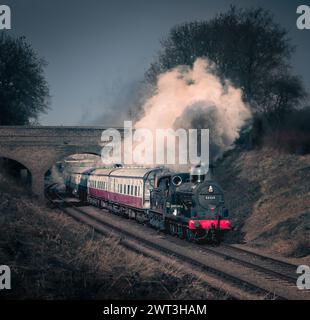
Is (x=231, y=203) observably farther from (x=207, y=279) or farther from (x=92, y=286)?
(x=92, y=286)

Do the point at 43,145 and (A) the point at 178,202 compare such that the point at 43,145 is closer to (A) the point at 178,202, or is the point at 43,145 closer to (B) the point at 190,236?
(A) the point at 178,202

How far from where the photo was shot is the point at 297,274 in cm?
1588

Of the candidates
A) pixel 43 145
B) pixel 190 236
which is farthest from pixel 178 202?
pixel 43 145

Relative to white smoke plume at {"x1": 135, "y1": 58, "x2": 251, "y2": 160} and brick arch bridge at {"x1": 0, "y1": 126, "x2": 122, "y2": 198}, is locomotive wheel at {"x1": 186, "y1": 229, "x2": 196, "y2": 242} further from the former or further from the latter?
brick arch bridge at {"x1": 0, "y1": 126, "x2": 122, "y2": 198}

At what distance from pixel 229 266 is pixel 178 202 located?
18.7 feet

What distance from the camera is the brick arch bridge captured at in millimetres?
42125

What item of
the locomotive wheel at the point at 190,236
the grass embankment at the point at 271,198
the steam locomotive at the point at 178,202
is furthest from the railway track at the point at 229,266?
the grass embankment at the point at 271,198

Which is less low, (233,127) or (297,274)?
(233,127)

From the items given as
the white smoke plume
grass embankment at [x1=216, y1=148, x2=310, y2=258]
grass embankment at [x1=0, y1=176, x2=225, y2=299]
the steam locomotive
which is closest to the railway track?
the steam locomotive

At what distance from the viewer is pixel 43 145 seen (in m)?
42.8

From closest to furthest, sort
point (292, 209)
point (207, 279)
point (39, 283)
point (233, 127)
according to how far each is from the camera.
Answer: point (39, 283)
point (207, 279)
point (292, 209)
point (233, 127)
